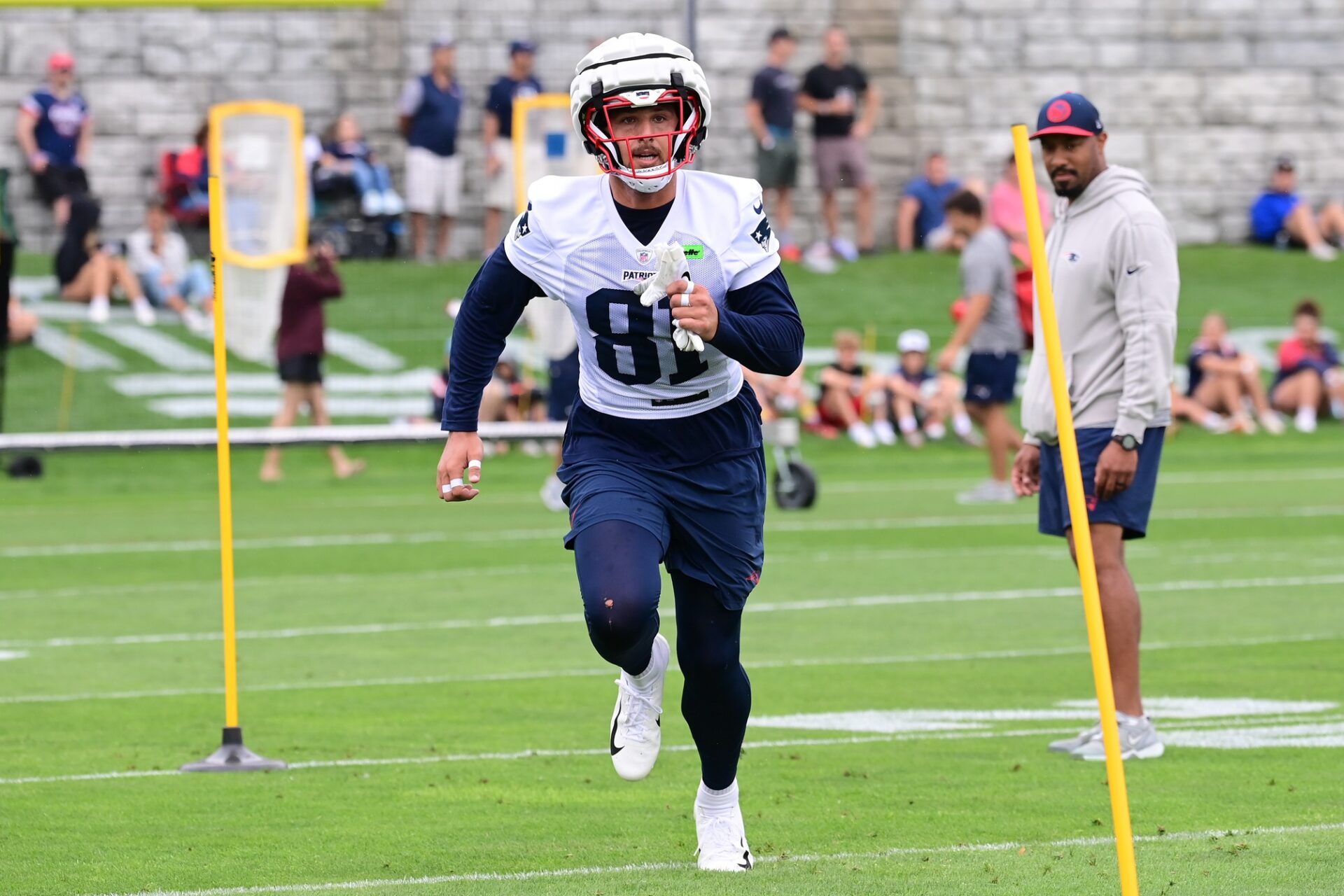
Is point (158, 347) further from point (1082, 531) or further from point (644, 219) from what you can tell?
point (1082, 531)

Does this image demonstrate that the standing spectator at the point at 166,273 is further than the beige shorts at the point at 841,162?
No

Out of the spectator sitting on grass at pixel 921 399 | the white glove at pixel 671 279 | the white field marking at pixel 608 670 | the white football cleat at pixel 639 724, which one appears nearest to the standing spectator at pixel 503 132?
the spectator sitting on grass at pixel 921 399

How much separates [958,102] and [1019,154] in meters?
26.2

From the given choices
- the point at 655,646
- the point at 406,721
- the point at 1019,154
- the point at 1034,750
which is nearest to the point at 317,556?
the point at 406,721

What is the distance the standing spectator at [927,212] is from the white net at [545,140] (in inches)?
363

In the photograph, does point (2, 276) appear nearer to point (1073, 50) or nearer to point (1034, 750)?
point (1034, 750)

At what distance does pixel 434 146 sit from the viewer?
85.4 ft

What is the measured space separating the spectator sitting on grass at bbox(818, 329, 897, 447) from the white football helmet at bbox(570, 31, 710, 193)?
16.2m

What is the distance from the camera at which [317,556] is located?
14078 mm

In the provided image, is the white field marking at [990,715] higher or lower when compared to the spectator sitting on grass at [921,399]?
higher

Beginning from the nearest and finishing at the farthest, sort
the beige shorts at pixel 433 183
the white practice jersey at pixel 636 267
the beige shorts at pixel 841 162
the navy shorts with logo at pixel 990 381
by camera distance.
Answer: the white practice jersey at pixel 636 267
the navy shorts with logo at pixel 990 381
the beige shorts at pixel 433 183
the beige shorts at pixel 841 162

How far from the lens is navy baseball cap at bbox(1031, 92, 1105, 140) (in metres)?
7.48

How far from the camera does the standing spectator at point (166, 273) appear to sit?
23.8 metres

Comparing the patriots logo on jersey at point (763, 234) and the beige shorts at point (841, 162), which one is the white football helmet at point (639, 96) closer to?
the patriots logo on jersey at point (763, 234)
